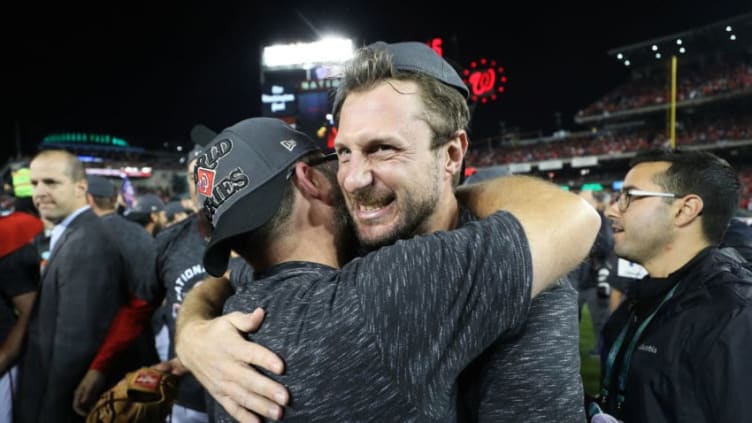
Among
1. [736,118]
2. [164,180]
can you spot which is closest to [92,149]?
[164,180]

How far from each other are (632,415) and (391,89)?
1790mm

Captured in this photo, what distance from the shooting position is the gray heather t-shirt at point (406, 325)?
1094 millimetres

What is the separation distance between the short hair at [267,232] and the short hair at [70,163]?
287 cm

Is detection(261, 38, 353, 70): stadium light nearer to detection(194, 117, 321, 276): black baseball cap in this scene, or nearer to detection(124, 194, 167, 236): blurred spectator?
detection(124, 194, 167, 236): blurred spectator

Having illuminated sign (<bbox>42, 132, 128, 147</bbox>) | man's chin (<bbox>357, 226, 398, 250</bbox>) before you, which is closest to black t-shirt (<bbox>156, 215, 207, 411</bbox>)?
man's chin (<bbox>357, 226, 398, 250</bbox>)

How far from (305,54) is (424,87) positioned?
1282 centimetres

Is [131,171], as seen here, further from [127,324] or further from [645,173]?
[645,173]

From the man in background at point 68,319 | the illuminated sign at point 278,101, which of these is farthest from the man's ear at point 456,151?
the illuminated sign at point 278,101

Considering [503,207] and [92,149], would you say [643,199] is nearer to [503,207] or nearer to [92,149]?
[503,207]

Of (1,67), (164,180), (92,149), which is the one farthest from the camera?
(92,149)

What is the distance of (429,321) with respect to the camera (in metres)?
1.09

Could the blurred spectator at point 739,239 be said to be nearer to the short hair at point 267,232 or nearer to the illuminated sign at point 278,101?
the short hair at point 267,232

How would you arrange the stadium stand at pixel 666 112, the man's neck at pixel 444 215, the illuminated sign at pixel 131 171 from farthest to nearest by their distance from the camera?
the illuminated sign at pixel 131 171
the stadium stand at pixel 666 112
the man's neck at pixel 444 215

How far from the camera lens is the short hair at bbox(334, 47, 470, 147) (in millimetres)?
1416
